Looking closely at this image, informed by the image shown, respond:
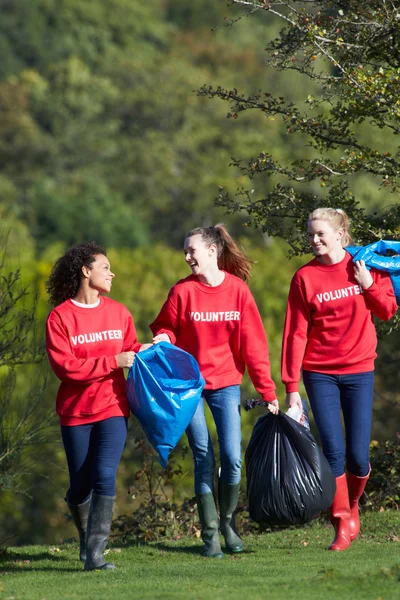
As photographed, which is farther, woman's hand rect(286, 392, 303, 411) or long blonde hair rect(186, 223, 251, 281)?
long blonde hair rect(186, 223, 251, 281)

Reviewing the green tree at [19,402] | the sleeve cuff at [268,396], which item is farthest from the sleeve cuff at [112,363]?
the green tree at [19,402]

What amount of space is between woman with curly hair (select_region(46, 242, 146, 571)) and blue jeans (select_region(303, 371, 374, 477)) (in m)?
1.16

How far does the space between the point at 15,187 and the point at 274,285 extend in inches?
1195

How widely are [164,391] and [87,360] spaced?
488mm

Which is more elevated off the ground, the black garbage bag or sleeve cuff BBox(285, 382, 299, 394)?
sleeve cuff BBox(285, 382, 299, 394)

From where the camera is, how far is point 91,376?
6512 millimetres

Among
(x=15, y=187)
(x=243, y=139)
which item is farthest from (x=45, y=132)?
(x=243, y=139)

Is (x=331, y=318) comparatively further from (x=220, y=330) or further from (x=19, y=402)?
(x=19, y=402)

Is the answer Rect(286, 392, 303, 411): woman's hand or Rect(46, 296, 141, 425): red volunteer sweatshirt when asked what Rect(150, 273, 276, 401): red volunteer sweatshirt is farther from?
Rect(46, 296, 141, 425): red volunteer sweatshirt

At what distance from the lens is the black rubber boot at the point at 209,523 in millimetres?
6902

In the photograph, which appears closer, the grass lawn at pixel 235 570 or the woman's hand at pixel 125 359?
the grass lawn at pixel 235 570

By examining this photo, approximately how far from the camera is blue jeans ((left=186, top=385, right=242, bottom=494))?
6871 millimetres

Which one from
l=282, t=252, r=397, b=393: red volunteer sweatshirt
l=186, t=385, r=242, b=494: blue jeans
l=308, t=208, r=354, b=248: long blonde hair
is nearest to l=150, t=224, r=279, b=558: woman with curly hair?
l=186, t=385, r=242, b=494: blue jeans

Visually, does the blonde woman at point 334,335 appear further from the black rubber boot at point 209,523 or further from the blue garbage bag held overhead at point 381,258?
the black rubber boot at point 209,523
